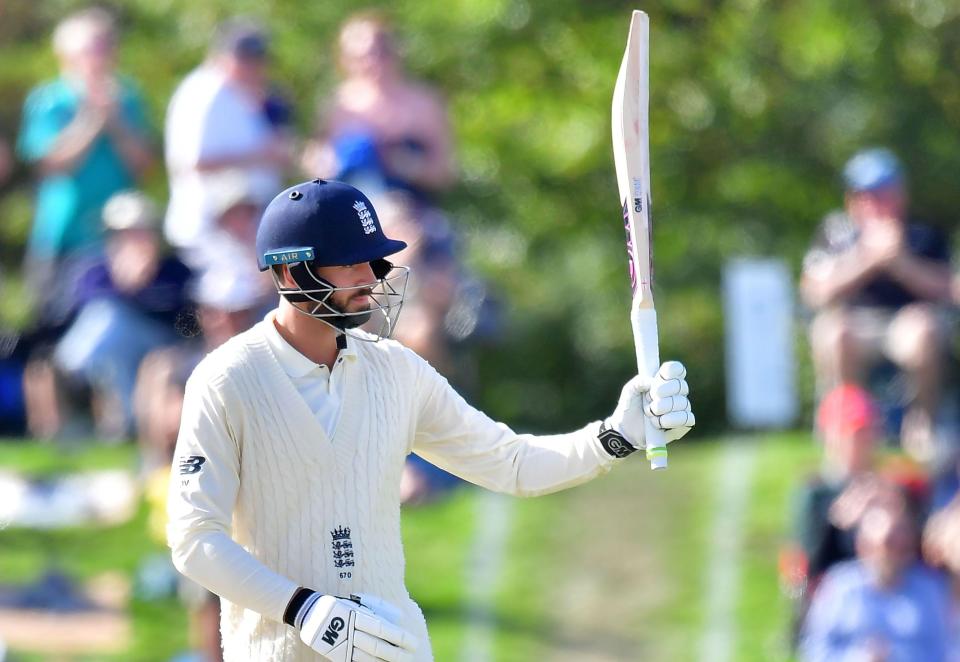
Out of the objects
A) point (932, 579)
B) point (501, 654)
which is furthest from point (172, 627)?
point (932, 579)

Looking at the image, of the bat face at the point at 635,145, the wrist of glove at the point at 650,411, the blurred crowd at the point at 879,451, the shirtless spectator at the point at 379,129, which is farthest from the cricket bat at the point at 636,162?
the shirtless spectator at the point at 379,129

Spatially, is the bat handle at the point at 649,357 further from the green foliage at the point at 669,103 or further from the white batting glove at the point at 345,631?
the green foliage at the point at 669,103

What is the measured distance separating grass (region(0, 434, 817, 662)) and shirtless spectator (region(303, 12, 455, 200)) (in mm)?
1773

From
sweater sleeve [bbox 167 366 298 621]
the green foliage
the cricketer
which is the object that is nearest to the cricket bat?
the cricketer

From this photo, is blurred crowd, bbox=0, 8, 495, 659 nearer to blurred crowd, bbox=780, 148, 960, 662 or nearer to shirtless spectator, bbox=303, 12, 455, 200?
shirtless spectator, bbox=303, 12, 455, 200

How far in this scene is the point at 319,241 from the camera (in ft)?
13.0

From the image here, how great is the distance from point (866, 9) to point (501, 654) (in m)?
6.01

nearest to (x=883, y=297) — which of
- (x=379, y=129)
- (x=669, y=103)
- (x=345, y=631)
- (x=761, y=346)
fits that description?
(x=761, y=346)

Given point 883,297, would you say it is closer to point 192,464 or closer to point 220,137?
point 220,137

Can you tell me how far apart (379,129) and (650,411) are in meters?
4.97

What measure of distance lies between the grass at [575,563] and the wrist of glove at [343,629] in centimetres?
422

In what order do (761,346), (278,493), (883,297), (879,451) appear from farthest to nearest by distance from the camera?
(879,451)
(761,346)
(883,297)
(278,493)

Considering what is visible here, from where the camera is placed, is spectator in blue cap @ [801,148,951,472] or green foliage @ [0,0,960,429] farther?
green foliage @ [0,0,960,429]

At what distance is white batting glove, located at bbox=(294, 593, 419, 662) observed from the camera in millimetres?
3791
